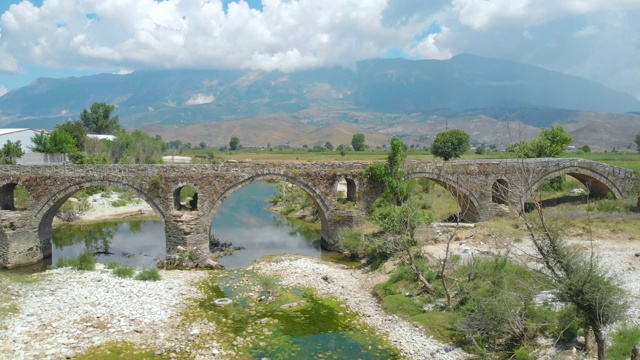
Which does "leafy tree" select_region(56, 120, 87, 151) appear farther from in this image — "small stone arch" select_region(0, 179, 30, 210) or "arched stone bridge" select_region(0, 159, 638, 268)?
"arched stone bridge" select_region(0, 159, 638, 268)

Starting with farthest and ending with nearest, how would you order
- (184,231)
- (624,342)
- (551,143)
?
(551,143), (184,231), (624,342)

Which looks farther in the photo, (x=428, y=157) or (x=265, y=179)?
Result: (x=428, y=157)

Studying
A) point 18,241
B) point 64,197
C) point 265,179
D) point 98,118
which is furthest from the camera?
point 98,118

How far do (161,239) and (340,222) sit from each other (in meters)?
14.1

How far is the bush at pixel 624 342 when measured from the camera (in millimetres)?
11477

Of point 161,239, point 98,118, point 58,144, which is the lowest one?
point 161,239

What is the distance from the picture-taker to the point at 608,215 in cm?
3028

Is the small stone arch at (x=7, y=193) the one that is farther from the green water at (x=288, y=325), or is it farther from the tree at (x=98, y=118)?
the tree at (x=98, y=118)

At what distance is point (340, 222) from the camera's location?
98.0 feet

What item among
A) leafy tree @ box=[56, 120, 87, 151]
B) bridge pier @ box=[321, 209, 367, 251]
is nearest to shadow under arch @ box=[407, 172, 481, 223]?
bridge pier @ box=[321, 209, 367, 251]

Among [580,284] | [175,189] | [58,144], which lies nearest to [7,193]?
[175,189]

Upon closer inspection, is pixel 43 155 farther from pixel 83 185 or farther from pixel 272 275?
pixel 272 275

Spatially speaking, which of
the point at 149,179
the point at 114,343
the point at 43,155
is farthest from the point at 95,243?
the point at 43,155

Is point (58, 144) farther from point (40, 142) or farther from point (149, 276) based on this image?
point (149, 276)
